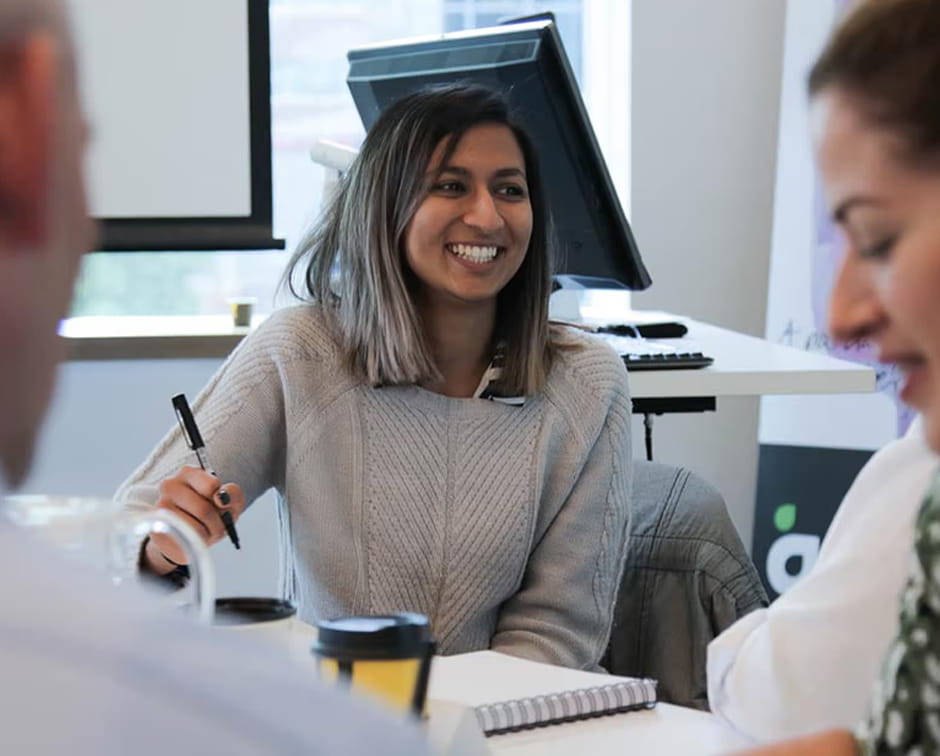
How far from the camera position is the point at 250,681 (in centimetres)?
39

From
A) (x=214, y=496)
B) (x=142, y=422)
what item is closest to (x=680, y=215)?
(x=142, y=422)

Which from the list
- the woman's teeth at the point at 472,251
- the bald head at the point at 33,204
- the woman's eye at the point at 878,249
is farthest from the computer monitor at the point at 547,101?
the bald head at the point at 33,204

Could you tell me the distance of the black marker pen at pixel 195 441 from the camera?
158 centimetres

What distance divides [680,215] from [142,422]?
1414 mm

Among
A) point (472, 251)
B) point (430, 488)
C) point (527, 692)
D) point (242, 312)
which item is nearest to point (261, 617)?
point (527, 692)

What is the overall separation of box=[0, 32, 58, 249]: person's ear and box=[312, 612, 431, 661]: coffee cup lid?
0.56 m

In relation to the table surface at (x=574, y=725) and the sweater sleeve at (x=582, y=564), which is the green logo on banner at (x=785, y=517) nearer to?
the sweater sleeve at (x=582, y=564)

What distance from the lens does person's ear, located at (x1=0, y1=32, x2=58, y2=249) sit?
0.38 meters

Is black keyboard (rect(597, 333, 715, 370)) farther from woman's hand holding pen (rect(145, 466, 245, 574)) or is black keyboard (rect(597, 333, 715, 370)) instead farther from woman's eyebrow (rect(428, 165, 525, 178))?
woman's hand holding pen (rect(145, 466, 245, 574))

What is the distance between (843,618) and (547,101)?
116 centimetres

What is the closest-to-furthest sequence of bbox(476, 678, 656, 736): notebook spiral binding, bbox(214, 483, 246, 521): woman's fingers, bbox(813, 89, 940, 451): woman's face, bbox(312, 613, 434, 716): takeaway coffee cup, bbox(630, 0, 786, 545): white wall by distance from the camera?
bbox(813, 89, 940, 451): woman's face < bbox(312, 613, 434, 716): takeaway coffee cup < bbox(476, 678, 656, 736): notebook spiral binding < bbox(214, 483, 246, 521): woman's fingers < bbox(630, 0, 786, 545): white wall

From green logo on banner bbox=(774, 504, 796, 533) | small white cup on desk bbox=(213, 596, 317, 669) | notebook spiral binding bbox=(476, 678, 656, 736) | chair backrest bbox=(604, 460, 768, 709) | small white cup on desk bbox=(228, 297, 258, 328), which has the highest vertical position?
small white cup on desk bbox=(213, 596, 317, 669)

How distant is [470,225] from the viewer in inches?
77.3

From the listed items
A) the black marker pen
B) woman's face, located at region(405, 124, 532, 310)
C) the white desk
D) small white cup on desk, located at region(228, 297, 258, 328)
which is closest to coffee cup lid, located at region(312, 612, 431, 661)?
the black marker pen
